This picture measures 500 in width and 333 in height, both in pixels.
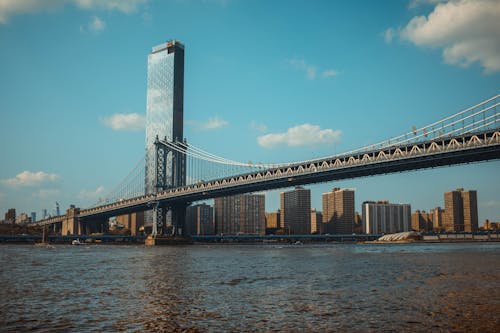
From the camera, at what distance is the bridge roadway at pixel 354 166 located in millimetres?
68750

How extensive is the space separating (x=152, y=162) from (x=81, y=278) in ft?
399

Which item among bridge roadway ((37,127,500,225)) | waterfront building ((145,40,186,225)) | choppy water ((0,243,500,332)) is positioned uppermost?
waterfront building ((145,40,186,225))

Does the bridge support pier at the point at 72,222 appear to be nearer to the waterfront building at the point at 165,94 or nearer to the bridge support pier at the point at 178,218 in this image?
the waterfront building at the point at 165,94

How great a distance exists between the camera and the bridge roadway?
68750mm

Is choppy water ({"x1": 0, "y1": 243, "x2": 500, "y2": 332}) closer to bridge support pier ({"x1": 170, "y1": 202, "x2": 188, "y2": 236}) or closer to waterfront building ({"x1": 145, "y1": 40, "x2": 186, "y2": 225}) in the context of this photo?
bridge support pier ({"x1": 170, "y1": 202, "x2": 188, "y2": 236})

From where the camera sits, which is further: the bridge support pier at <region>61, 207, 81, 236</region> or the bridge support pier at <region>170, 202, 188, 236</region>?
the bridge support pier at <region>61, 207, 81, 236</region>

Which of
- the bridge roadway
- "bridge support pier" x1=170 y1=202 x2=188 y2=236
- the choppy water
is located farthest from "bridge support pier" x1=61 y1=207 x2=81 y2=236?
the choppy water

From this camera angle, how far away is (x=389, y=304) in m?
19.2

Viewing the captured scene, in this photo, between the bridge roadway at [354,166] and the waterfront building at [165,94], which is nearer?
the bridge roadway at [354,166]

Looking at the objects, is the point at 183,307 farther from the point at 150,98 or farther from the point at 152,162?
the point at 150,98

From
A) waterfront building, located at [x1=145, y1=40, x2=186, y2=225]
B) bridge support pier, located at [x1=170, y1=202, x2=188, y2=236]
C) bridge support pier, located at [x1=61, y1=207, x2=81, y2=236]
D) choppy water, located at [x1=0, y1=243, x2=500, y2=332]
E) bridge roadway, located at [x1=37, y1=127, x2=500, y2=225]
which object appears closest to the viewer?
choppy water, located at [x1=0, y1=243, x2=500, y2=332]

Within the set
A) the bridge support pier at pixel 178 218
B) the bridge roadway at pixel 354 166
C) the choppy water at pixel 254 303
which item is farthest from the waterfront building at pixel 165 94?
the choppy water at pixel 254 303

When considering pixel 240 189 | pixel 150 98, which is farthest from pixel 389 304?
pixel 150 98

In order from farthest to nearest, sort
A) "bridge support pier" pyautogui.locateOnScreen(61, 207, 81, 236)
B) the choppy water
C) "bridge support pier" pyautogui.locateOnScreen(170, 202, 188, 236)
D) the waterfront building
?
"bridge support pier" pyautogui.locateOnScreen(61, 207, 81, 236) < the waterfront building < "bridge support pier" pyautogui.locateOnScreen(170, 202, 188, 236) < the choppy water
